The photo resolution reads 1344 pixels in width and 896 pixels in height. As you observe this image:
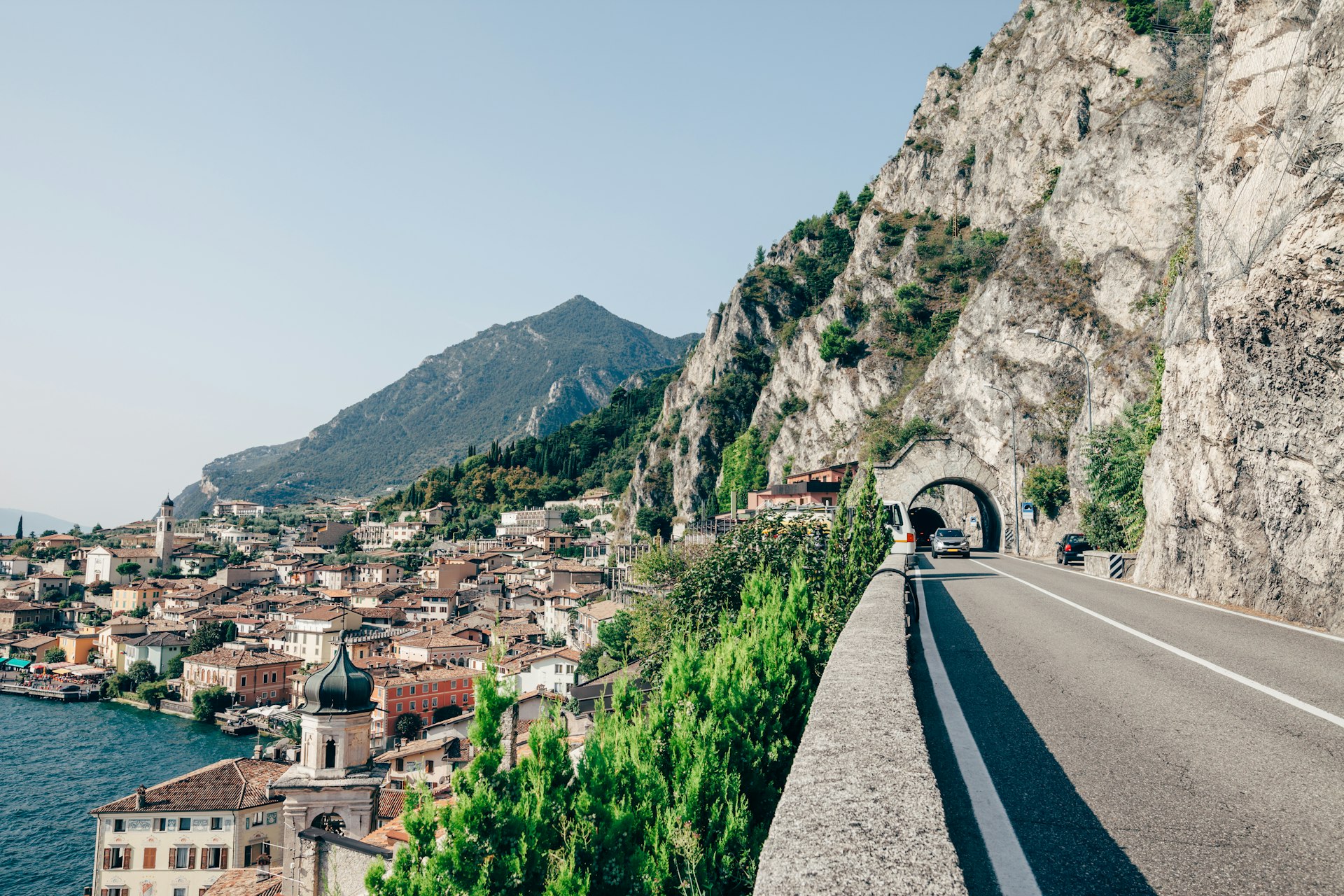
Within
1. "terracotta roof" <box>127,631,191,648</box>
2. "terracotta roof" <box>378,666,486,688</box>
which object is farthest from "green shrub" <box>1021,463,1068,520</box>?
"terracotta roof" <box>127,631,191,648</box>

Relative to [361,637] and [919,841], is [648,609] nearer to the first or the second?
[919,841]

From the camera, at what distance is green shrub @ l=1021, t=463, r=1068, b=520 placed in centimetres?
3544

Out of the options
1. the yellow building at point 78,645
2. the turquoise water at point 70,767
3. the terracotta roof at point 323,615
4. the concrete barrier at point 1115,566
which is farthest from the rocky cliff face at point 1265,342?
the yellow building at point 78,645

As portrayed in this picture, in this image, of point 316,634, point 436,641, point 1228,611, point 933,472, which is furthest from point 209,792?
point 316,634

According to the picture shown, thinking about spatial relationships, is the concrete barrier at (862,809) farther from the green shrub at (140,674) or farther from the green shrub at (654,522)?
the green shrub at (654,522)

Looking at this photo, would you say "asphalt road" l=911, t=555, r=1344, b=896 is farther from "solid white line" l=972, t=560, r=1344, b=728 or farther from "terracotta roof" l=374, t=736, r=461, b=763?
"terracotta roof" l=374, t=736, r=461, b=763

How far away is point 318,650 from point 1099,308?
70.8 meters

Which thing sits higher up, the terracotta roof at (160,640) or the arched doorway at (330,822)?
the arched doorway at (330,822)

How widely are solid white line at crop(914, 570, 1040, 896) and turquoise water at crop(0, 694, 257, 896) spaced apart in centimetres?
4267

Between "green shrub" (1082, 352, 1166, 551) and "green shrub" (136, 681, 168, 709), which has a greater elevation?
"green shrub" (1082, 352, 1166, 551)

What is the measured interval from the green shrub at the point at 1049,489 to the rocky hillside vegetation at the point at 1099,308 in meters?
0.12

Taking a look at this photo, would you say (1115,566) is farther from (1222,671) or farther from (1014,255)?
(1014,255)

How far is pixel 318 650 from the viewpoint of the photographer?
7375 cm

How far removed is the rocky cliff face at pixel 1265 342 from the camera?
10508 mm
